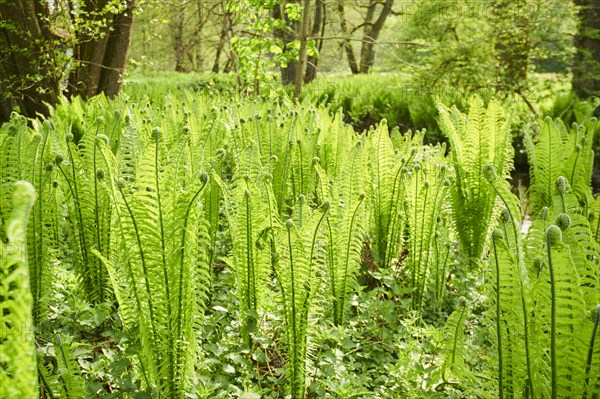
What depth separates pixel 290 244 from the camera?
1.30m

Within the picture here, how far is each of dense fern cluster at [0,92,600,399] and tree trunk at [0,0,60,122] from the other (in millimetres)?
1912

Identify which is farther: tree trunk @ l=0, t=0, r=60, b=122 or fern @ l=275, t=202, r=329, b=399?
tree trunk @ l=0, t=0, r=60, b=122

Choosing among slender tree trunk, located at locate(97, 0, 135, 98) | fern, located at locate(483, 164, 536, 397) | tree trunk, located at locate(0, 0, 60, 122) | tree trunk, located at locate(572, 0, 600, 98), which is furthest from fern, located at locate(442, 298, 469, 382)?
tree trunk, located at locate(572, 0, 600, 98)

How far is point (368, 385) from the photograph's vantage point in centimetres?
151

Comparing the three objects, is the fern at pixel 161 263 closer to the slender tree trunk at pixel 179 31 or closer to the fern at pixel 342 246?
the fern at pixel 342 246

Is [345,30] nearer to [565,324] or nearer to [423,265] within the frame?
[423,265]

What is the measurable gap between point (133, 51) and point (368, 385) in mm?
23140

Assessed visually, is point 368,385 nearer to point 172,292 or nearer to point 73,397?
point 172,292

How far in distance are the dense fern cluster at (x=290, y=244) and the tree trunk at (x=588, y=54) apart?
4.50 meters

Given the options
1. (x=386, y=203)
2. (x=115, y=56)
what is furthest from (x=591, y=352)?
(x=115, y=56)

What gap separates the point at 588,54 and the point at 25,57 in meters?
6.06

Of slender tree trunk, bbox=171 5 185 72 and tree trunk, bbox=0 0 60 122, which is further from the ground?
slender tree trunk, bbox=171 5 185 72

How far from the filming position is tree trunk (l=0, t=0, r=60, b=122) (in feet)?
12.9

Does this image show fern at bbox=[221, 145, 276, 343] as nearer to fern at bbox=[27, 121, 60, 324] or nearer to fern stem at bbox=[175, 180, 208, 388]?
fern stem at bbox=[175, 180, 208, 388]
